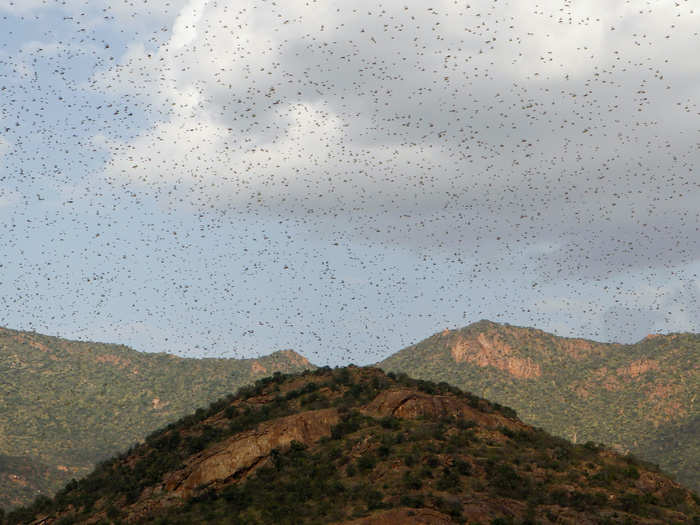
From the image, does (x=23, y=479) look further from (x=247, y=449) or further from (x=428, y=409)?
(x=428, y=409)

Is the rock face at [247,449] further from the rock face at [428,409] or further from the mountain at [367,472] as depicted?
the rock face at [428,409]

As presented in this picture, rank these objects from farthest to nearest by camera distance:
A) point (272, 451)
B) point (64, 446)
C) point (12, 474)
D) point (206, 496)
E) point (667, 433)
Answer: point (64, 446) < point (667, 433) < point (12, 474) < point (272, 451) < point (206, 496)

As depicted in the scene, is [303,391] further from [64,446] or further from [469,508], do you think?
[64,446]

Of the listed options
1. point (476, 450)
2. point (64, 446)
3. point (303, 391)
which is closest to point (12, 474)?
point (64, 446)

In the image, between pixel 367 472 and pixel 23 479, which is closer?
pixel 367 472

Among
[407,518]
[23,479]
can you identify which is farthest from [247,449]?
[23,479]

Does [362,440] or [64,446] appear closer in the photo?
[362,440]

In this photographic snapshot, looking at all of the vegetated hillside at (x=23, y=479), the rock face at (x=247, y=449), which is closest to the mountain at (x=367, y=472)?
the rock face at (x=247, y=449)
